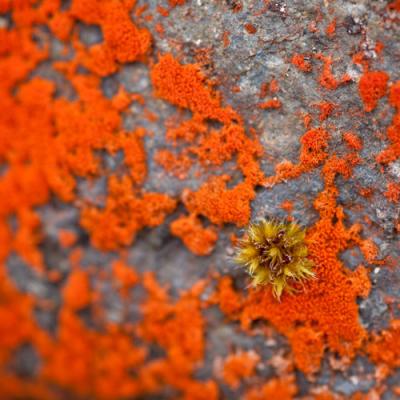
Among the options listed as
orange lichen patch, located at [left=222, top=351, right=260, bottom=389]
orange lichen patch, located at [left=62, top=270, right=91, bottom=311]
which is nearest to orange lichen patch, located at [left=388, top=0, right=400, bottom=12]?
orange lichen patch, located at [left=222, top=351, right=260, bottom=389]

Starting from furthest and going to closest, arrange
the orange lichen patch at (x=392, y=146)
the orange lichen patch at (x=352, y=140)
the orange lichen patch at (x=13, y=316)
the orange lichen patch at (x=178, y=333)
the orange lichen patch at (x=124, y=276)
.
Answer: the orange lichen patch at (x=13, y=316)
the orange lichen patch at (x=124, y=276)
the orange lichen patch at (x=178, y=333)
the orange lichen patch at (x=352, y=140)
the orange lichen patch at (x=392, y=146)

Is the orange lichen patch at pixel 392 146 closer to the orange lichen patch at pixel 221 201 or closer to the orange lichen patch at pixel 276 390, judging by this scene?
the orange lichen patch at pixel 221 201

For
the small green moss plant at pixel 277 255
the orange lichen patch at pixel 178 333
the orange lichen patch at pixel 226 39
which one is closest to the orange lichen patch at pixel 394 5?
the orange lichen patch at pixel 226 39

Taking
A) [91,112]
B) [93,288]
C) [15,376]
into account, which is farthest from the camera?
[15,376]

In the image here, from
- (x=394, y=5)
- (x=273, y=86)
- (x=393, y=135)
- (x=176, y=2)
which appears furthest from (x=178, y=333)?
(x=394, y=5)

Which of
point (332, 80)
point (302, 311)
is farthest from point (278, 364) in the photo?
point (332, 80)

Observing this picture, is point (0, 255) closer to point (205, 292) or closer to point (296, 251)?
point (205, 292)
